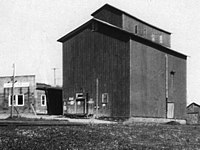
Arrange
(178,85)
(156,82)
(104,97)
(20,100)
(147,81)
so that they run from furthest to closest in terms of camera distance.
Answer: (20,100) → (178,85) → (156,82) → (147,81) → (104,97)

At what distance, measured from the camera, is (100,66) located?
1794 inches

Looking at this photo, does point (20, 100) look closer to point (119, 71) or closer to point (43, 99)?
point (43, 99)

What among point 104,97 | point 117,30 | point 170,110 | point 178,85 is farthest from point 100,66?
point 178,85

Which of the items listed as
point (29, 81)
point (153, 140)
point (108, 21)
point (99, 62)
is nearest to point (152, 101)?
point (99, 62)

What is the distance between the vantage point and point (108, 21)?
49.1 metres

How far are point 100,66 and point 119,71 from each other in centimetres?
310

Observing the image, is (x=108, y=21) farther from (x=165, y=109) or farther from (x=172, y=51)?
(x=165, y=109)

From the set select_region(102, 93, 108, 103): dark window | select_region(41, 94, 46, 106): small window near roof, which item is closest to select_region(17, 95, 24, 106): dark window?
select_region(41, 94, 46, 106): small window near roof

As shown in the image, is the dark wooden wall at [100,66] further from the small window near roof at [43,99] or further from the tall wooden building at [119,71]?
the small window near roof at [43,99]

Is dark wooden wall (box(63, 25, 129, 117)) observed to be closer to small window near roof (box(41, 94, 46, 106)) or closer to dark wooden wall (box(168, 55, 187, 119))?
small window near roof (box(41, 94, 46, 106))

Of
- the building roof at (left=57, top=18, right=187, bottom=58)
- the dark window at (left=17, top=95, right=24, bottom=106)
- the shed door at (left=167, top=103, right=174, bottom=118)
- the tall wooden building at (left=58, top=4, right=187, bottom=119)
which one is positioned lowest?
the shed door at (left=167, top=103, right=174, bottom=118)

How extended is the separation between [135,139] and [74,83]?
90.8 feet

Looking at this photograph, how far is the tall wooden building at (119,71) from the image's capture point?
4334 centimetres

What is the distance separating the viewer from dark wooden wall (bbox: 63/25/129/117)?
43219 millimetres
